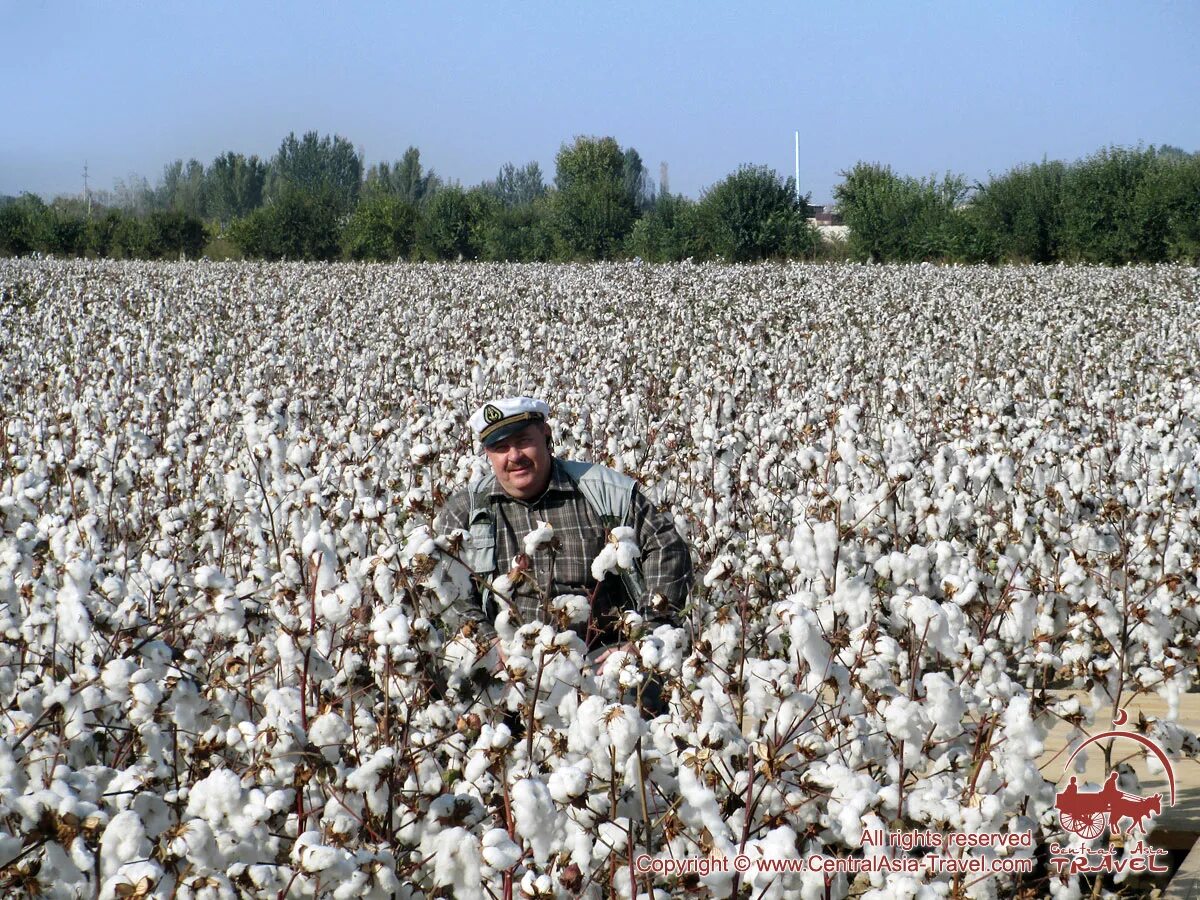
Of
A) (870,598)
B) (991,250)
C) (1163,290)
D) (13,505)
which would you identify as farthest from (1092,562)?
(991,250)

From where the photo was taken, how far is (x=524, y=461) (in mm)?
3965

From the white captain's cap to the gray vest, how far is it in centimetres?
22

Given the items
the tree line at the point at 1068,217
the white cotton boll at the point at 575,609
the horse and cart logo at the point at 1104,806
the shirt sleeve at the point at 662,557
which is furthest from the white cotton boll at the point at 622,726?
the tree line at the point at 1068,217

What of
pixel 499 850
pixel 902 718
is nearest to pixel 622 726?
pixel 499 850

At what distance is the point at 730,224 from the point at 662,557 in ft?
132

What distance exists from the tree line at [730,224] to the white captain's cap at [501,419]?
34.6 m

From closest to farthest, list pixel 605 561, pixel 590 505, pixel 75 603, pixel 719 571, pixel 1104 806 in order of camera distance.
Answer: pixel 75 603 → pixel 605 561 → pixel 1104 806 → pixel 719 571 → pixel 590 505

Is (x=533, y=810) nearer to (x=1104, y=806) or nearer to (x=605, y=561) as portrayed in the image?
(x=605, y=561)

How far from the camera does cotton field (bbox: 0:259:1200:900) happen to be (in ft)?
6.93

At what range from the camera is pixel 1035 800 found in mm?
2633

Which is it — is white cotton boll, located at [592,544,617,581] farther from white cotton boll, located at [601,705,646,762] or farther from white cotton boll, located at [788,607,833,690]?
white cotton boll, located at [601,705,646,762]

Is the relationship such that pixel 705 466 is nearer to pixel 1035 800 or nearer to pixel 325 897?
pixel 1035 800

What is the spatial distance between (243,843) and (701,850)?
78 cm

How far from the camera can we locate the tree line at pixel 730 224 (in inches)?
1431
